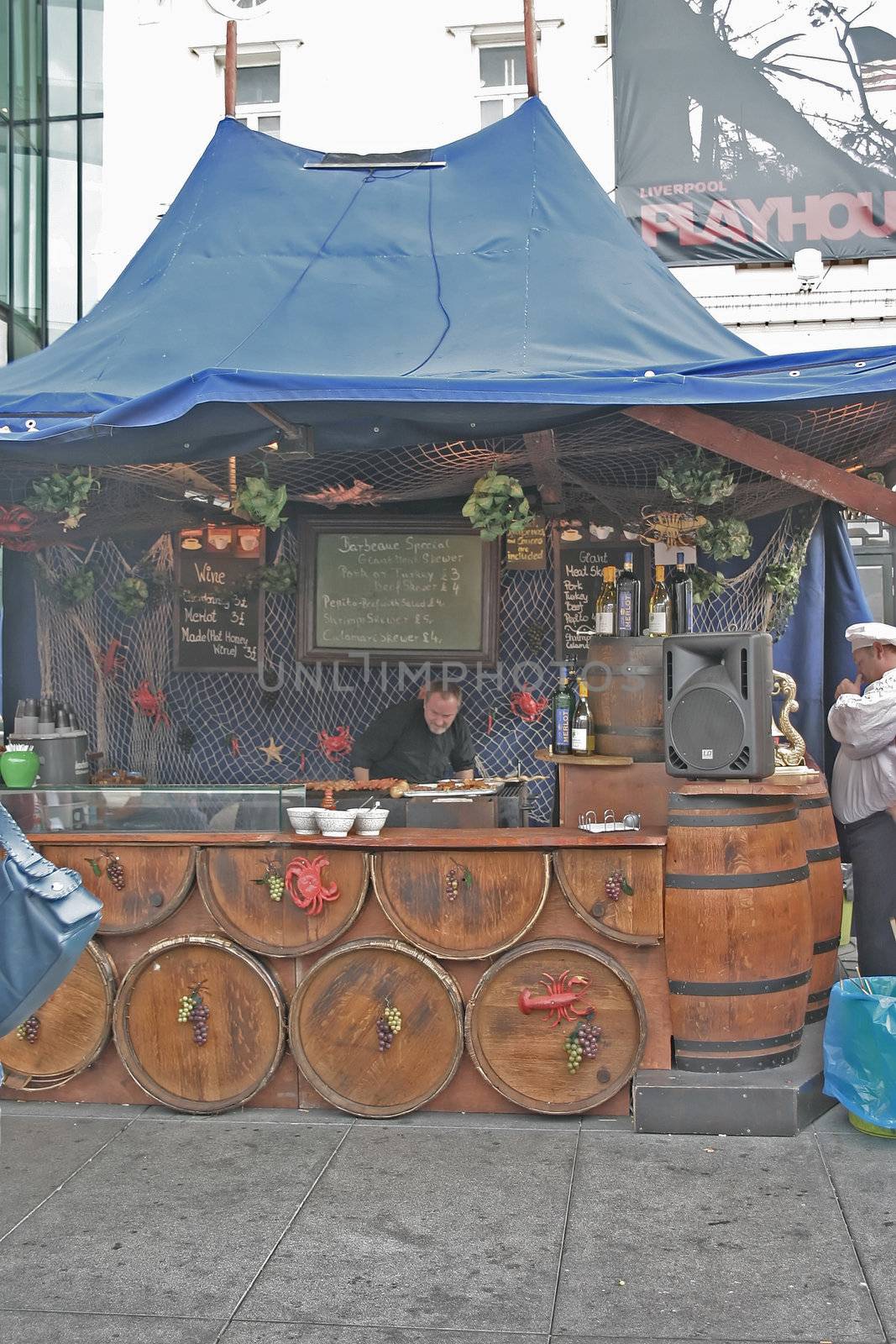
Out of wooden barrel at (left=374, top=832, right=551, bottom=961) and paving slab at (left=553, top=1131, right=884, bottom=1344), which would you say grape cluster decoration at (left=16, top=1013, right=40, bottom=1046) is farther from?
paving slab at (left=553, top=1131, right=884, bottom=1344)

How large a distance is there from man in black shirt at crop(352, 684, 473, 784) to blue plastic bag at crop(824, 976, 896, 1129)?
3.00 m

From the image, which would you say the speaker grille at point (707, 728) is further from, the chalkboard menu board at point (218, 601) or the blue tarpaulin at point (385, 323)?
the chalkboard menu board at point (218, 601)

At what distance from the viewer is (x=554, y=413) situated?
18.0 feet

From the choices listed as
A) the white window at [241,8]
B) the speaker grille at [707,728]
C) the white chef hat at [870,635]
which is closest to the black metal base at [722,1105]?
the speaker grille at [707,728]

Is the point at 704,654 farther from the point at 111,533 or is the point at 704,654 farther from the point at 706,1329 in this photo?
the point at 111,533

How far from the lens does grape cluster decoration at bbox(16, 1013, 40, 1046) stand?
575 centimetres

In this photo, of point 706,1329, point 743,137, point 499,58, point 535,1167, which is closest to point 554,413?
point 535,1167

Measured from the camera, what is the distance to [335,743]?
8.65 metres

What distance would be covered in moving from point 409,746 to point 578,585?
1.53m

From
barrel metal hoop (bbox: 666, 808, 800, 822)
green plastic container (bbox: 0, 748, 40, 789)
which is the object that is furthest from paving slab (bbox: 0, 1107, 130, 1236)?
barrel metal hoop (bbox: 666, 808, 800, 822)

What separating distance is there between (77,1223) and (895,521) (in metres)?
4.04

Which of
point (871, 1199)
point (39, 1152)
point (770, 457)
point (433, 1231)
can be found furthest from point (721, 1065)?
point (39, 1152)

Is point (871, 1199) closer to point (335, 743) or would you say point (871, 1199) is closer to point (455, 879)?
point (455, 879)

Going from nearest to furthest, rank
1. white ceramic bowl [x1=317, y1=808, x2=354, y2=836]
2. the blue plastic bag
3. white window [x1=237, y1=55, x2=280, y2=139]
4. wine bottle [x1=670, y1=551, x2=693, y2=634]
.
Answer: the blue plastic bag
white ceramic bowl [x1=317, y1=808, x2=354, y2=836]
wine bottle [x1=670, y1=551, x2=693, y2=634]
white window [x1=237, y1=55, x2=280, y2=139]
